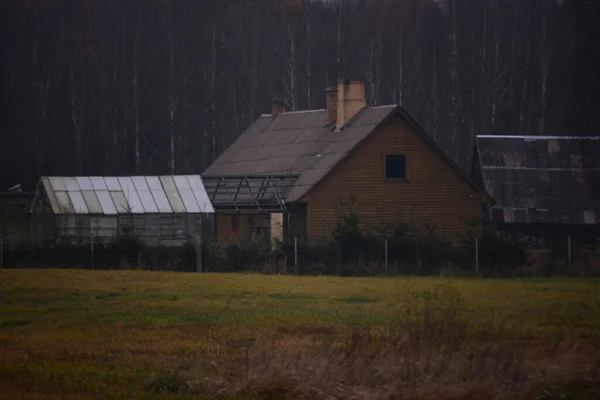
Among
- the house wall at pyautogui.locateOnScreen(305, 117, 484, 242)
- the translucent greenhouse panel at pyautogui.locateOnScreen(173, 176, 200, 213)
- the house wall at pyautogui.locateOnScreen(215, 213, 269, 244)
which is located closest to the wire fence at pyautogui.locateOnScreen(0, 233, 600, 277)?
the translucent greenhouse panel at pyautogui.locateOnScreen(173, 176, 200, 213)

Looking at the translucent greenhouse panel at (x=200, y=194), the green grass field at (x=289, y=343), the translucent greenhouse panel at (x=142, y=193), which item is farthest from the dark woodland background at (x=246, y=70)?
the green grass field at (x=289, y=343)

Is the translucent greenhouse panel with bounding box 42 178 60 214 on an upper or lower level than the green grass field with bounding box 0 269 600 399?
upper

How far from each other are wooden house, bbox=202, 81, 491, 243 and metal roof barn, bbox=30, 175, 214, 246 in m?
1.90

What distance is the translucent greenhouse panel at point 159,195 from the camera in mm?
43250

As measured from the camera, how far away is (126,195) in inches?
1711

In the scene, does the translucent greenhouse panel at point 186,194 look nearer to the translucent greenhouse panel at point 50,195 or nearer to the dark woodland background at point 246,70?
the translucent greenhouse panel at point 50,195

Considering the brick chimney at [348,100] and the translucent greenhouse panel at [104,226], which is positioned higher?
the brick chimney at [348,100]

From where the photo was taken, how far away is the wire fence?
37812 millimetres

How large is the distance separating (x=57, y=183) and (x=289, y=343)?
25.9 m

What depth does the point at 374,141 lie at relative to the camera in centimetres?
4622

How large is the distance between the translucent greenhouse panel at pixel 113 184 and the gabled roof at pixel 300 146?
6.16 m

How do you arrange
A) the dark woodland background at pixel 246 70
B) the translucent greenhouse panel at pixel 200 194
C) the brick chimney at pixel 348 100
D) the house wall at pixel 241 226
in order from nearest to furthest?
the translucent greenhouse panel at pixel 200 194 → the house wall at pixel 241 226 → the brick chimney at pixel 348 100 → the dark woodland background at pixel 246 70

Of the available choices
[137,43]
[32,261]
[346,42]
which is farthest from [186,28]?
[32,261]

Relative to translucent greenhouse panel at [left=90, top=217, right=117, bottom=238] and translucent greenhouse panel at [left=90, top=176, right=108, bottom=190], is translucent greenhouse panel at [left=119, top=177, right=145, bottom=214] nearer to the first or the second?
translucent greenhouse panel at [left=90, top=176, right=108, bottom=190]
